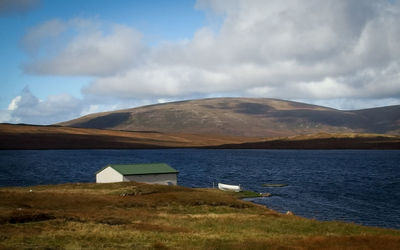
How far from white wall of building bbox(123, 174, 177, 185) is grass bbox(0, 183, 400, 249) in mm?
10127

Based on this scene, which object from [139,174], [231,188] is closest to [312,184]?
[231,188]

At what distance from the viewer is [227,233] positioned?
39.0 meters

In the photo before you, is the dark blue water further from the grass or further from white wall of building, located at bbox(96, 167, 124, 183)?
white wall of building, located at bbox(96, 167, 124, 183)

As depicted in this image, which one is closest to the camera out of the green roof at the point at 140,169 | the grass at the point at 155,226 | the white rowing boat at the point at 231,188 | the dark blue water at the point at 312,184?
the grass at the point at 155,226

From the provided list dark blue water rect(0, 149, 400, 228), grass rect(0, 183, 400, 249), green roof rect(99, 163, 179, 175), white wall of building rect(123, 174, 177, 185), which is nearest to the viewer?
grass rect(0, 183, 400, 249)

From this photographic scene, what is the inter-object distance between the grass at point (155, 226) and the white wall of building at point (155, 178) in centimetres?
1013

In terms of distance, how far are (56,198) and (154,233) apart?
2338cm

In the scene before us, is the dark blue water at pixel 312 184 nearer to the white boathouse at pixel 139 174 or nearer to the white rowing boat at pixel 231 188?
the white rowing boat at pixel 231 188

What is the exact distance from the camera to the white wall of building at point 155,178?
7594cm

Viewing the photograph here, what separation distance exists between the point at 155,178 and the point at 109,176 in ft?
26.3

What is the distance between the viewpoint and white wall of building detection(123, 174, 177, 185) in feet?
249

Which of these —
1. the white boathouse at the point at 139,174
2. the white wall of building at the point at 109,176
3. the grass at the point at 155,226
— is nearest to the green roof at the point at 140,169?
the white boathouse at the point at 139,174

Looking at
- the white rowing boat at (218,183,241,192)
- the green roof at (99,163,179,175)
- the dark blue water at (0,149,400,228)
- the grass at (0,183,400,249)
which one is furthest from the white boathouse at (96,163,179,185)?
the dark blue water at (0,149,400,228)

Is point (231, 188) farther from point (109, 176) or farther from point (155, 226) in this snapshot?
point (155, 226)
